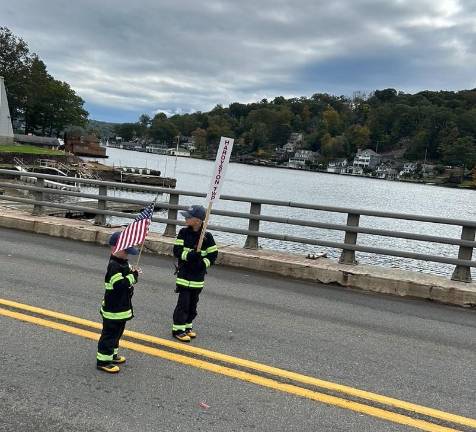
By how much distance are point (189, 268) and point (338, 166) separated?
196 meters

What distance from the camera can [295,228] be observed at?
3378 centimetres

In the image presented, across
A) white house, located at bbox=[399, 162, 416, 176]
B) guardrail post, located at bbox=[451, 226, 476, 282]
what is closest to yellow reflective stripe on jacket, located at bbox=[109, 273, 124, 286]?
guardrail post, located at bbox=[451, 226, 476, 282]

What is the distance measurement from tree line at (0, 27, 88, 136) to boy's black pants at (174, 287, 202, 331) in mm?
108240

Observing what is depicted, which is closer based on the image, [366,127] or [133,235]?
[133,235]

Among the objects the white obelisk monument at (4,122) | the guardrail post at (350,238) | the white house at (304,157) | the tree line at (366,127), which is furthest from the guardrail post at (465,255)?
the white house at (304,157)

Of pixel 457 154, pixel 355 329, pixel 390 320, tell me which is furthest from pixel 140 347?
pixel 457 154

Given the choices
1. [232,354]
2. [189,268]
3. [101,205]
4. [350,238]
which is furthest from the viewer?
[101,205]

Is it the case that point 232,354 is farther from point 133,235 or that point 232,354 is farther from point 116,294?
point 133,235

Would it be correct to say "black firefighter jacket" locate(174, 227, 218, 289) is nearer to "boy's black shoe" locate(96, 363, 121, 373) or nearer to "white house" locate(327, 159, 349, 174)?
"boy's black shoe" locate(96, 363, 121, 373)

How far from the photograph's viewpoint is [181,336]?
5230 mm

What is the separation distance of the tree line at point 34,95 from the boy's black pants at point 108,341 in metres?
109

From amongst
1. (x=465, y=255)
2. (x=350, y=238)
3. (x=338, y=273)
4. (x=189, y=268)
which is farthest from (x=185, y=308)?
(x=465, y=255)

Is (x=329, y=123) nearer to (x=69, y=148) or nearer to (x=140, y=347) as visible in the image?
(x=69, y=148)

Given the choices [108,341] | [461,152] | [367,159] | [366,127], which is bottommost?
[108,341]
